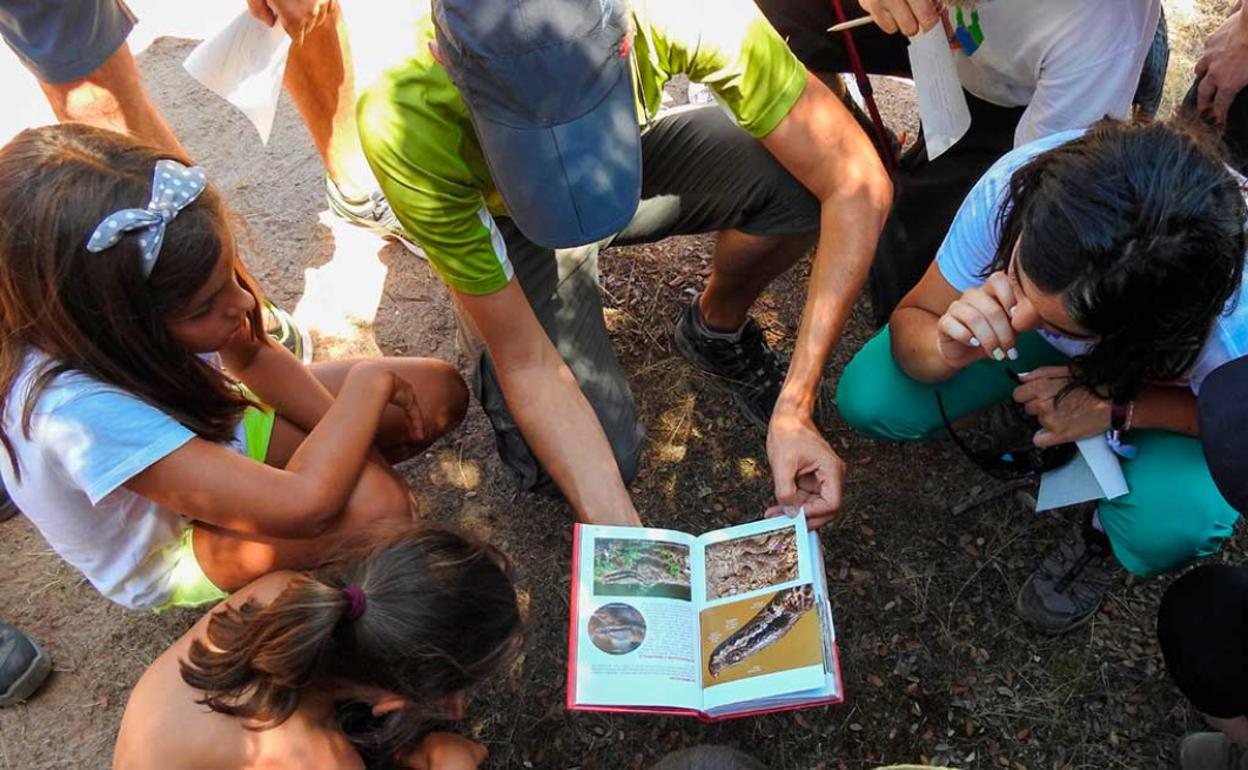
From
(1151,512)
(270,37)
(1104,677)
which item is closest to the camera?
(1151,512)

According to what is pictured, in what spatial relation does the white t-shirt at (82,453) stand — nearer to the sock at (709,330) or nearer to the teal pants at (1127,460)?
the sock at (709,330)

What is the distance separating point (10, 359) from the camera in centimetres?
178

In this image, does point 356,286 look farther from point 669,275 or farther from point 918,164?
point 918,164

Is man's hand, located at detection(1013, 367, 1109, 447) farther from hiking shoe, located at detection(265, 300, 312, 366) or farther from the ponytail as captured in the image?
hiking shoe, located at detection(265, 300, 312, 366)

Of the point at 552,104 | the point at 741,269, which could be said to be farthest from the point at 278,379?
the point at 741,269

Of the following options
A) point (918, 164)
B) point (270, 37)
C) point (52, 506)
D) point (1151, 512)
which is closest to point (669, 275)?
point (918, 164)

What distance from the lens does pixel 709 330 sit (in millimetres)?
2814

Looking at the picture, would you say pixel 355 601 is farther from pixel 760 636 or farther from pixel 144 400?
pixel 760 636

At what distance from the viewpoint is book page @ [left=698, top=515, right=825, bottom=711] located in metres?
1.82

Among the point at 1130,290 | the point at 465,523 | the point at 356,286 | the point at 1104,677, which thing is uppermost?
the point at 1130,290

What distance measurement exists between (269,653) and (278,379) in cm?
83

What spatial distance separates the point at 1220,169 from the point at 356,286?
2437 millimetres

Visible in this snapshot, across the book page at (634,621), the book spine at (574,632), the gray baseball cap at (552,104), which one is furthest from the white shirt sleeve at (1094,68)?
the book spine at (574,632)

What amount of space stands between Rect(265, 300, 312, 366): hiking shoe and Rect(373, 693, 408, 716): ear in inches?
49.1
